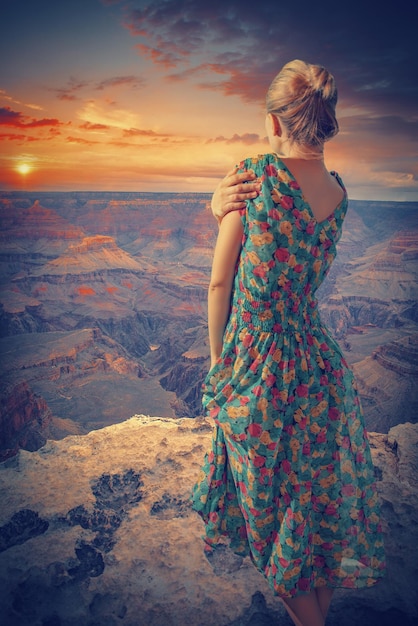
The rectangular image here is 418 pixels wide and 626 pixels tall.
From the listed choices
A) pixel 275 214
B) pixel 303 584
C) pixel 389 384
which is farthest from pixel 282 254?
A: pixel 389 384

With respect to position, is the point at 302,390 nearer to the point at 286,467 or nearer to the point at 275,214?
the point at 286,467

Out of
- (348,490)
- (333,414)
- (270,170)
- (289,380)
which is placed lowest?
(348,490)

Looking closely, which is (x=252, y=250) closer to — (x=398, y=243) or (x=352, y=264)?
(x=398, y=243)

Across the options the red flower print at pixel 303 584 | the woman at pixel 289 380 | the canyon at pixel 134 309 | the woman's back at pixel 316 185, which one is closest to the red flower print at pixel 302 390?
the woman at pixel 289 380

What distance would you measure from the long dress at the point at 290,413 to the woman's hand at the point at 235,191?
0.08 feet

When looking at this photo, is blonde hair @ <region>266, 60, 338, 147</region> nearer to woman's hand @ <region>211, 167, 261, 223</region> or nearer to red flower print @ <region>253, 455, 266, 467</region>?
woman's hand @ <region>211, 167, 261, 223</region>

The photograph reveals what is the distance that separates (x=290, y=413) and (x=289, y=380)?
11 centimetres

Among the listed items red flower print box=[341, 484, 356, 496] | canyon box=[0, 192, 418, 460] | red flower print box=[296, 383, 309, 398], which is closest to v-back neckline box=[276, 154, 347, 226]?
red flower print box=[296, 383, 309, 398]

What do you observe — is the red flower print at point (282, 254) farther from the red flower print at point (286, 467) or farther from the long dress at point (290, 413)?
the red flower print at point (286, 467)

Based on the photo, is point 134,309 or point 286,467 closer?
point 286,467

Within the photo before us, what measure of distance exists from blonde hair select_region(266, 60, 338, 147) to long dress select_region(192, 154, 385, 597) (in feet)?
0.36

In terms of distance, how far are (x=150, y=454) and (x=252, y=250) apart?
6.28 feet

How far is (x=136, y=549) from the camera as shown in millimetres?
2006

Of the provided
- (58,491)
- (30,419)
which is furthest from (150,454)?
(30,419)
